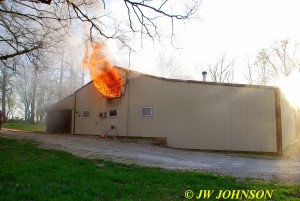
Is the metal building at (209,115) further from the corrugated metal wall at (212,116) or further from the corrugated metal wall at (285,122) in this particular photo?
the corrugated metal wall at (285,122)

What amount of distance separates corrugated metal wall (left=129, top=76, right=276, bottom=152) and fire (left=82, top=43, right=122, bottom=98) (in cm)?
441

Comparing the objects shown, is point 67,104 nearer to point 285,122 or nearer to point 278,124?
point 278,124

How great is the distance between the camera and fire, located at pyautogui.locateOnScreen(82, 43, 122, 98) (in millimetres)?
19766

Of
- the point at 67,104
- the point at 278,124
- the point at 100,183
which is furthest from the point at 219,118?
the point at 67,104

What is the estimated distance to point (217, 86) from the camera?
58.0 feet

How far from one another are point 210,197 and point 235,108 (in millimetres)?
11752

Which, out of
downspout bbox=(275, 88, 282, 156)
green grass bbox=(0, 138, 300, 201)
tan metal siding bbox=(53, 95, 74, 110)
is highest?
tan metal siding bbox=(53, 95, 74, 110)

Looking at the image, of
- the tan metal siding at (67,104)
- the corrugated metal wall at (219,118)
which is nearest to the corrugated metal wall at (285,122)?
the corrugated metal wall at (219,118)

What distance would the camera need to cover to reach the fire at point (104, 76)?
19.8 m

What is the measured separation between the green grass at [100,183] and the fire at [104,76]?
1109 cm

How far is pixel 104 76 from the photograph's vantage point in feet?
68.7

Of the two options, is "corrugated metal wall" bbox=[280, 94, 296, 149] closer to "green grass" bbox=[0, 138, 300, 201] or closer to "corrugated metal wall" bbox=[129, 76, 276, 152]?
"corrugated metal wall" bbox=[129, 76, 276, 152]

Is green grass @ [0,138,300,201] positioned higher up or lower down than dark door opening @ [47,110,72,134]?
lower down

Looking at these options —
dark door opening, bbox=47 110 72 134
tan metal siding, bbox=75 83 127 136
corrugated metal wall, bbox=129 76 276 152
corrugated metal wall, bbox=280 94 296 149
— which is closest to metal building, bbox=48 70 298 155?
corrugated metal wall, bbox=129 76 276 152
